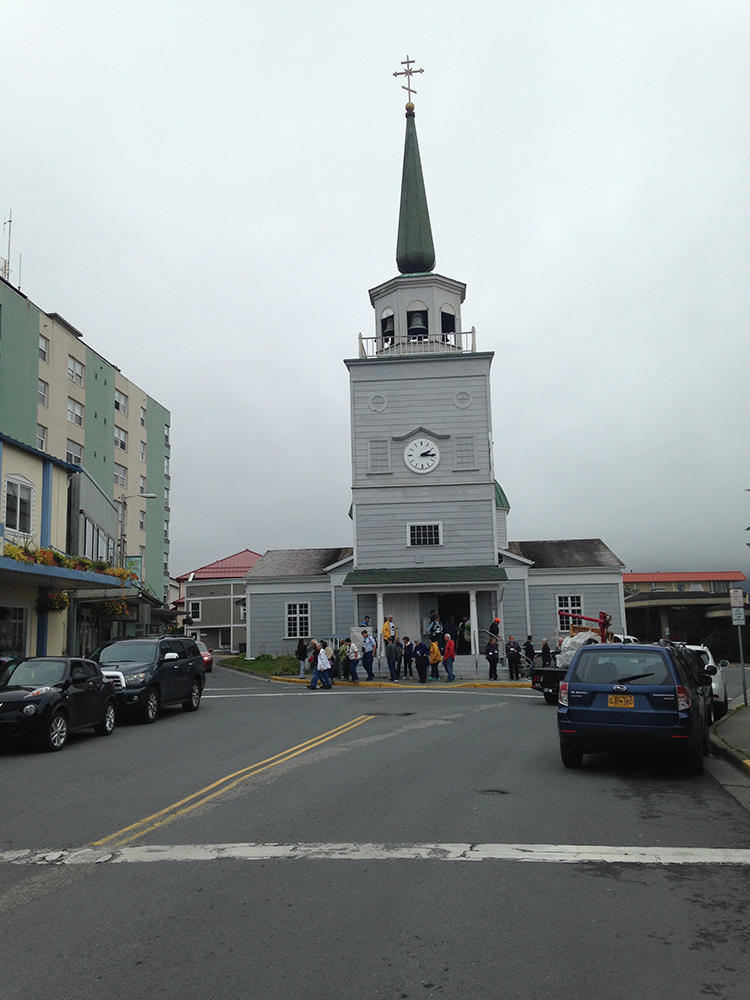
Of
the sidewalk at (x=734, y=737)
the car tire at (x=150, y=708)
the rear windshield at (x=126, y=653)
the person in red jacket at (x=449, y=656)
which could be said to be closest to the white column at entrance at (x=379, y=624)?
the person in red jacket at (x=449, y=656)

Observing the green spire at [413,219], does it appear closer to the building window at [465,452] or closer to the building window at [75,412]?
the building window at [465,452]

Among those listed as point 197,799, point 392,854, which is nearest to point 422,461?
point 197,799

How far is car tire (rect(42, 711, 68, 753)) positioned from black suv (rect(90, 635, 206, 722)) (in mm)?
3190

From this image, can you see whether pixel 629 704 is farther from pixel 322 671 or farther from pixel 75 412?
pixel 75 412

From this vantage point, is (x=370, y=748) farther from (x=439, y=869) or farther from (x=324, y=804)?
(x=439, y=869)

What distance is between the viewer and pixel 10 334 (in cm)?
3656

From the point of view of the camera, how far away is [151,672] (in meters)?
17.7

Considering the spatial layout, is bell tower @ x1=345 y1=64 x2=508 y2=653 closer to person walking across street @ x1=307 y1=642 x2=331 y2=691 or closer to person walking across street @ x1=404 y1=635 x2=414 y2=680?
person walking across street @ x1=404 y1=635 x2=414 y2=680

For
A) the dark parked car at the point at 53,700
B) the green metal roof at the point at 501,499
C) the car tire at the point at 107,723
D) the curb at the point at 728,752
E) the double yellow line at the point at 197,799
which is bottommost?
the curb at the point at 728,752

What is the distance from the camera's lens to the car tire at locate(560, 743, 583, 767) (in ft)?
35.6

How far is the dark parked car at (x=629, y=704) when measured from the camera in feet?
33.7

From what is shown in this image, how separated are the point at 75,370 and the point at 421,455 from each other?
1845 cm

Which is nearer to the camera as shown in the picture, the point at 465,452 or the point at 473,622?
the point at 473,622

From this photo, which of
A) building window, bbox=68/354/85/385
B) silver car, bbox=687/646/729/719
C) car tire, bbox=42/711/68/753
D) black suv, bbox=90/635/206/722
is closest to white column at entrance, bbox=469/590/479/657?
black suv, bbox=90/635/206/722
